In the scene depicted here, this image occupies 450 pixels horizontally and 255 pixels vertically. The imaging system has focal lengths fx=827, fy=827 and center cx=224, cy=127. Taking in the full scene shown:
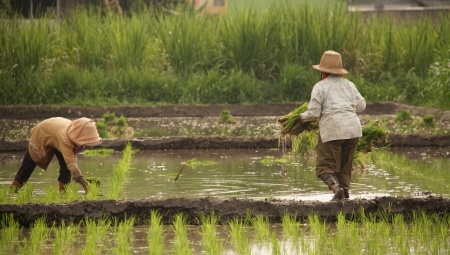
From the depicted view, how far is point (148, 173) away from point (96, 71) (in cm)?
925

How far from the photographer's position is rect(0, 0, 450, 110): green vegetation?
57.4 feet

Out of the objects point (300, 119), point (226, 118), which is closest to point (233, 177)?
point (300, 119)

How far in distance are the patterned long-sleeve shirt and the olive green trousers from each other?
0.10 m

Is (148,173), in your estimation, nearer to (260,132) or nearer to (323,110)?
(323,110)

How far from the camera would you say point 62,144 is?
23.1 feet

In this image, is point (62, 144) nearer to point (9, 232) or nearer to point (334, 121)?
point (9, 232)

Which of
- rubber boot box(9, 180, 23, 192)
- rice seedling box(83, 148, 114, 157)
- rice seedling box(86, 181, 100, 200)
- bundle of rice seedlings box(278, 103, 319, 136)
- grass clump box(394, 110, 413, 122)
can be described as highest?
bundle of rice seedlings box(278, 103, 319, 136)

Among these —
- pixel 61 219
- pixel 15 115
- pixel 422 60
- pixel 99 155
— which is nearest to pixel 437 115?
pixel 422 60

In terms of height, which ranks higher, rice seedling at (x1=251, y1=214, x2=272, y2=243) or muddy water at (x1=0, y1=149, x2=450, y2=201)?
rice seedling at (x1=251, y1=214, x2=272, y2=243)

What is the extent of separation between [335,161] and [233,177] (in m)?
1.89

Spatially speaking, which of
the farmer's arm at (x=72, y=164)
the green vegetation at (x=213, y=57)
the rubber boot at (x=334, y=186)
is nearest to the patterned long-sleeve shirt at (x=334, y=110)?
the rubber boot at (x=334, y=186)

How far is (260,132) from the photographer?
524 inches

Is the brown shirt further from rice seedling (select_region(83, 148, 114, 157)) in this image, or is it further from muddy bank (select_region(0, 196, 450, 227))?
rice seedling (select_region(83, 148, 114, 157))

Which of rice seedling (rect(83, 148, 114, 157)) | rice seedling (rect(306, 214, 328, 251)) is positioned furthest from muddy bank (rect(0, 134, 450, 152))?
rice seedling (rect(306, 214, 328, 251))
